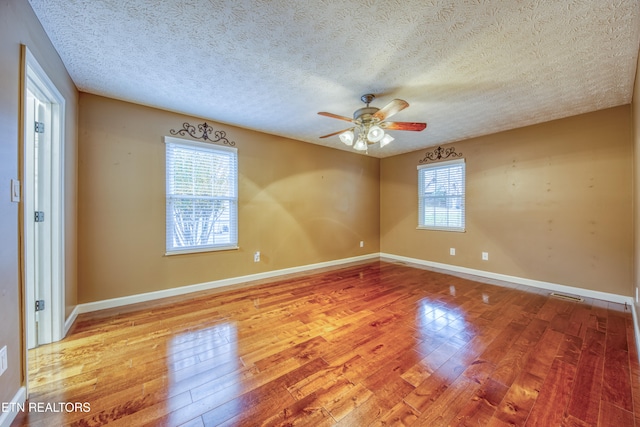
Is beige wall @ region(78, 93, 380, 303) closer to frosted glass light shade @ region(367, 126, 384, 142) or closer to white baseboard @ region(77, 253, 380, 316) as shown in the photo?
white baseboard @ region(77, 253, 380, 316)

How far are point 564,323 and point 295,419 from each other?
9.01 feet

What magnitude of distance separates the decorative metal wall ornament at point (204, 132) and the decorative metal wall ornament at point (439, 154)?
352cm

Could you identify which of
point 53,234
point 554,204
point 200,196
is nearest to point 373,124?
point 200,196

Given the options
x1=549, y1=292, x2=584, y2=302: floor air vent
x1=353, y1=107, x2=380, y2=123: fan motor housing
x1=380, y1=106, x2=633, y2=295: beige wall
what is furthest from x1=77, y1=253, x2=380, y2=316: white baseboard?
x1=549, y1=292, x2=584, y2=302: floor air vent

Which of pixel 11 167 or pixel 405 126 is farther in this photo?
pixel 405 126

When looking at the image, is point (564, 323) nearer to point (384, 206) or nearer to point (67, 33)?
point (384, 206)

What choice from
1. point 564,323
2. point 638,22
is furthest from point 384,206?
point 638,22

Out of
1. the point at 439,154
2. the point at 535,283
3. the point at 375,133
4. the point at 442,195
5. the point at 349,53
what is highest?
the point at 349,53

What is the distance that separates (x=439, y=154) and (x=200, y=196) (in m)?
4.12

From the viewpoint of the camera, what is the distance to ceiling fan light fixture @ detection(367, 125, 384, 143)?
251cm

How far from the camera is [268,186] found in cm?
402

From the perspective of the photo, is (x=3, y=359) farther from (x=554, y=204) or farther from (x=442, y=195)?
(x=554, y=204)

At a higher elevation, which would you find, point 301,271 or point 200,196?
point 200,196

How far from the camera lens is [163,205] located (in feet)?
10.2
